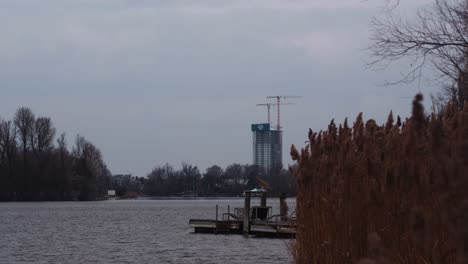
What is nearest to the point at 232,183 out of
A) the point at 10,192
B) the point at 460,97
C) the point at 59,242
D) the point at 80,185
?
the point at 80,185

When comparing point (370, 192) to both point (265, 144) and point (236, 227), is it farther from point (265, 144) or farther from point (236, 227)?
point (265, 144)

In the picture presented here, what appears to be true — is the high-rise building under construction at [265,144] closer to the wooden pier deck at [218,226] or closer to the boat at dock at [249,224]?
the boat at dock at [249,224]

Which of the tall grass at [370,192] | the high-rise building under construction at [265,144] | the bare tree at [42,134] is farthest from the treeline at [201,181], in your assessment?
the tall grass at [370,192]

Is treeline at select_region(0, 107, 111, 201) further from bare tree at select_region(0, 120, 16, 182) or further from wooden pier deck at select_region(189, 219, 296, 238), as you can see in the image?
wooden pier deck at select_region(189, 219, 296, 238)

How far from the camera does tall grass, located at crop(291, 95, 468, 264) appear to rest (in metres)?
4.90

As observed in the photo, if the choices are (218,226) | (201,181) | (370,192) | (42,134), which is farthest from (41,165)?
(370,192)

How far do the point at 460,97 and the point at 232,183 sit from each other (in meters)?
155

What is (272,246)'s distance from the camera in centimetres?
3931

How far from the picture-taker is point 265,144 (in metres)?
187

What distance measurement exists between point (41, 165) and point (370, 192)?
12936cm

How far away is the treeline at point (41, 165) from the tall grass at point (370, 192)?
123 metres

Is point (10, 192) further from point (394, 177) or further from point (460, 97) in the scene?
point (394, 177)

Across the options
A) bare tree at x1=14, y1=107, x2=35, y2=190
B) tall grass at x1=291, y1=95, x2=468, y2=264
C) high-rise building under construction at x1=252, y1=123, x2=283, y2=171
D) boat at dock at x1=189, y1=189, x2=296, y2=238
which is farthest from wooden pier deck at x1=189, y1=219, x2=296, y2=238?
high-rise building under construction at x1=252, y1=123, x2=283, y2=171

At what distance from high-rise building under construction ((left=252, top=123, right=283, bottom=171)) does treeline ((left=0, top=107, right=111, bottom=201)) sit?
44.7 meters
